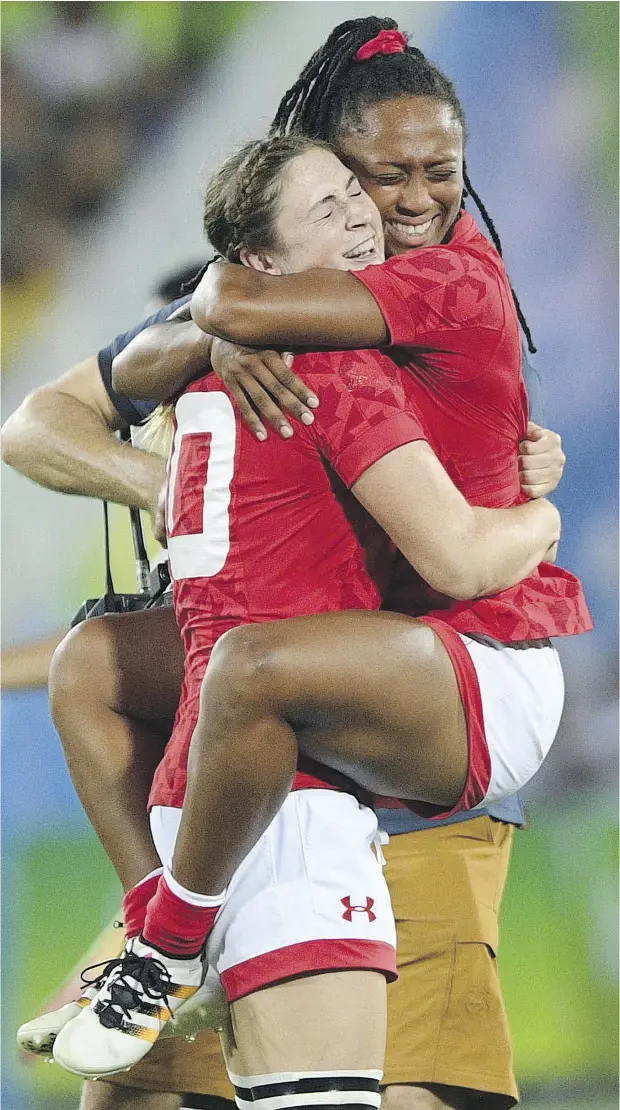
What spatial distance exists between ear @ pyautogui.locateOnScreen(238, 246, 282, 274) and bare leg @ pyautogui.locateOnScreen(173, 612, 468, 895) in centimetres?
41

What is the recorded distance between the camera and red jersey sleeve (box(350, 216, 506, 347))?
1.18 m

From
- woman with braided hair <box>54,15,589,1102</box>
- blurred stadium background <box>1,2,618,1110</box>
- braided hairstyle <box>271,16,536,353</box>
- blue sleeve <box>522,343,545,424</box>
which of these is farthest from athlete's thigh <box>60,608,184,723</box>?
blurred stadium background <box>1,2,618,1110</box>

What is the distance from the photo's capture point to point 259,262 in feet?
4.28

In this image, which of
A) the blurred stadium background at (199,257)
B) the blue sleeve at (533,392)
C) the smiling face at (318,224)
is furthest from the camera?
the blurred stadium background at (199,257)

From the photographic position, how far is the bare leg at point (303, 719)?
3.48 feet

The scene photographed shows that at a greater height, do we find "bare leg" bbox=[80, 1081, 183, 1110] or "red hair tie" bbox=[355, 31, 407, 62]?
"red hair tie" bbox=[355, 31, 407, 62]

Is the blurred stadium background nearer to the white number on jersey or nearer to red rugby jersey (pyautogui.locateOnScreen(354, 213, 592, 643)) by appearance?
red rugby jersey (pyautogui.locateOnScreen(354, 213, 592, 643))

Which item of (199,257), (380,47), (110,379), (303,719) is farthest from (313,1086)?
(199,257)

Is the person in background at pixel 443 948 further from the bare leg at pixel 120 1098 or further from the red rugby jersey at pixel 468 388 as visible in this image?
the red rugby jersey at pixel 468 388

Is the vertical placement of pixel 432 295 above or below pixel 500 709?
above

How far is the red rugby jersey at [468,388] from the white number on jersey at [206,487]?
4.0 inches

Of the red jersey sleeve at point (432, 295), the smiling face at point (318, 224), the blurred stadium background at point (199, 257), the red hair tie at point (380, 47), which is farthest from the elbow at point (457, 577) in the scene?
the blurred stadium background at point (199, 257)

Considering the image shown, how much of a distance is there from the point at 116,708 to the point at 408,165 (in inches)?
27.8

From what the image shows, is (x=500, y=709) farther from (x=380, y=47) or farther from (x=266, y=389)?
(x=380, y=47)
